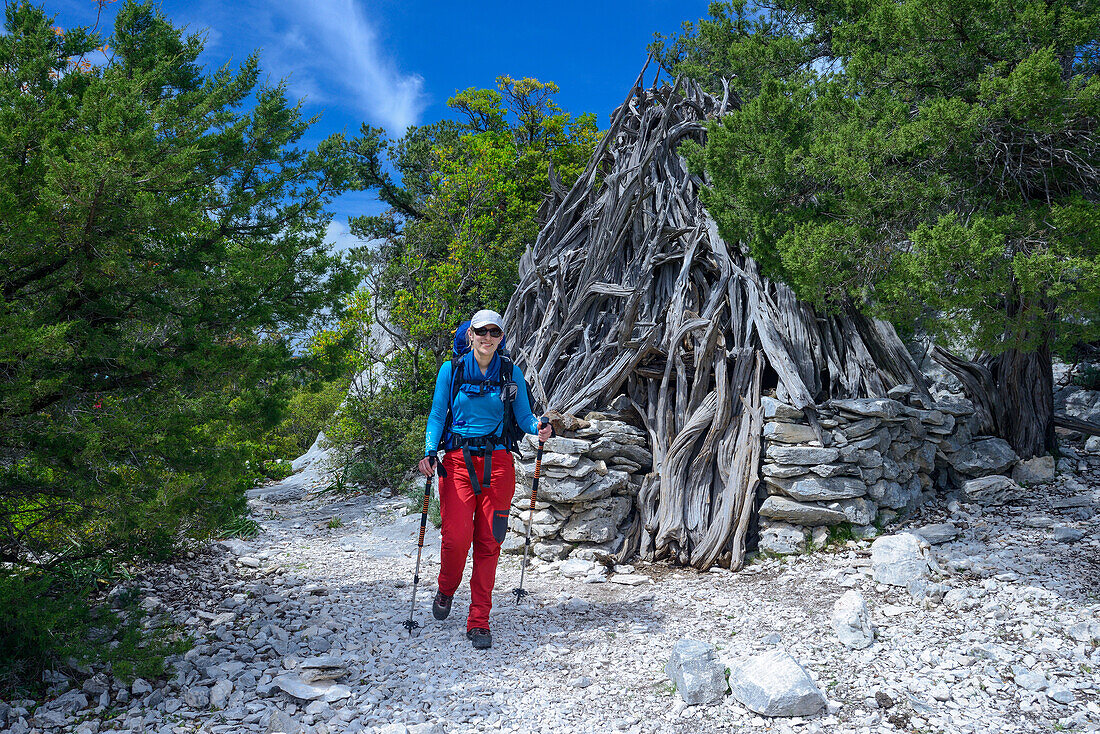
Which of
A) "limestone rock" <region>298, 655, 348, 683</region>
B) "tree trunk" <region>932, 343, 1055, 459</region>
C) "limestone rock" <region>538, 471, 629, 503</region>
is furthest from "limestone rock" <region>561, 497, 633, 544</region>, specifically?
"tree trunk" <region>932, 343, 1055, 459</region>

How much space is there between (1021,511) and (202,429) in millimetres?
6195

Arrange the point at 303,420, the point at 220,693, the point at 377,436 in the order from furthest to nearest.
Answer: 1. the point at 303,420
2. the point at 377,436
3. the point at 220,693

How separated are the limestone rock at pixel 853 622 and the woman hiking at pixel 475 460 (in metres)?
2.02

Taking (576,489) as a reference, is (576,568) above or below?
below

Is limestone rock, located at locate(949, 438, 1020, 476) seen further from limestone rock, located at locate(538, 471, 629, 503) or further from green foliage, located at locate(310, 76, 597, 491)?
green foliage, located at locate(310, 76, 597, 491)

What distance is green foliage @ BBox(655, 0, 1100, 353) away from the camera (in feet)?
12.4

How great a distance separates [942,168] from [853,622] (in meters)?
3.09

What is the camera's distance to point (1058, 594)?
386cm

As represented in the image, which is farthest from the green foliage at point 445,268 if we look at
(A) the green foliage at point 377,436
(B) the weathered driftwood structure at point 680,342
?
(B) the weathered driftwood structure at point 680,342

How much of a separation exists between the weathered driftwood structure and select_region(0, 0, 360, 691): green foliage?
11.1 feet

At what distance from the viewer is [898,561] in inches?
171

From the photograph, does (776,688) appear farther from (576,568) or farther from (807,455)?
(807,455)

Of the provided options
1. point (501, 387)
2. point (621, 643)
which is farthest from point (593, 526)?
point (501, 387)

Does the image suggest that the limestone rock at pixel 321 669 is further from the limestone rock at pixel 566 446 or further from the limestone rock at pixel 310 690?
the limestone rock at pixel 566 446
